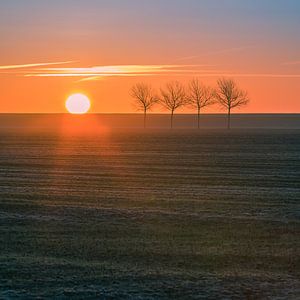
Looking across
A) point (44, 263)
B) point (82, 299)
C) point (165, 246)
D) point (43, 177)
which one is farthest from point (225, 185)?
point (82, 299)

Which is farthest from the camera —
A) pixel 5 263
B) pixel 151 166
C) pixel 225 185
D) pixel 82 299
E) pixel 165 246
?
pixel 151 166

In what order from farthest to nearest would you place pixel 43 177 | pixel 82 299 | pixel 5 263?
pixel 43 177 → pixel 5 263 → pixel 82 299

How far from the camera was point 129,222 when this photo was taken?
48.7 ft

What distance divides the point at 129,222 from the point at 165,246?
2.72 metres

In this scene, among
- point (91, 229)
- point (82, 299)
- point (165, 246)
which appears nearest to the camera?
point (82, 299)

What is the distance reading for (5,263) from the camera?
10.9m

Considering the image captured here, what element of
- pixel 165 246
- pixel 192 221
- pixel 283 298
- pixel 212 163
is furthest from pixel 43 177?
pixel 283 298

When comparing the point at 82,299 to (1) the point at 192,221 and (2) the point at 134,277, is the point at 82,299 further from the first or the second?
(1) the point at 192,221

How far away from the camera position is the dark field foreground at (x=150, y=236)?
31.5 feet

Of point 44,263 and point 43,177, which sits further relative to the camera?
point 43,177

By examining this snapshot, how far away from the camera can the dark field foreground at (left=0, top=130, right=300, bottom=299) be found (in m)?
9.61

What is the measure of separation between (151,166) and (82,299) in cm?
2212

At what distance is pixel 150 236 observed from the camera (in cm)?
1318

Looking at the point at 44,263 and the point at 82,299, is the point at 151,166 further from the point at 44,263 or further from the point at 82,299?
the point at 82,299
